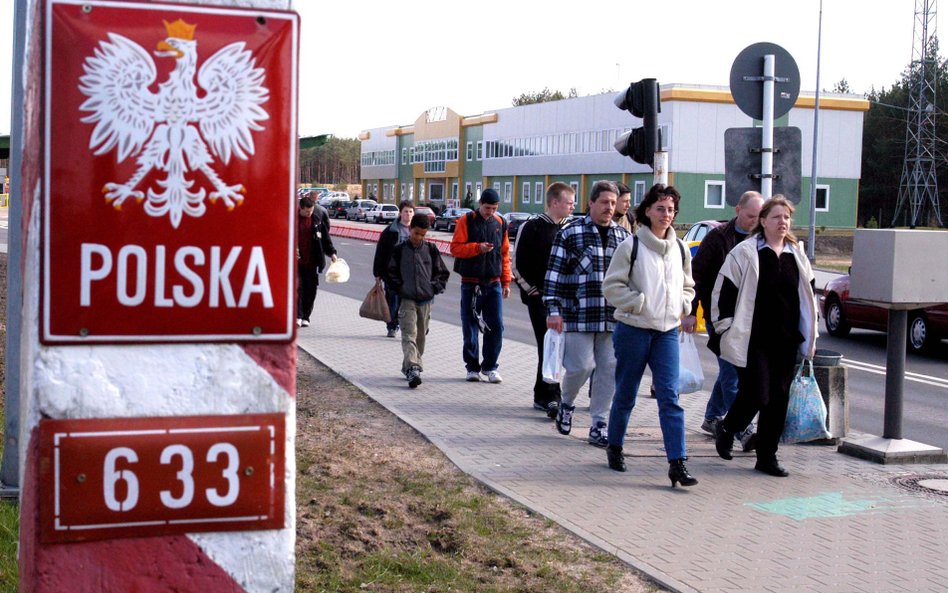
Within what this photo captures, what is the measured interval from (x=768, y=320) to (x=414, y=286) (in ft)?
13.7

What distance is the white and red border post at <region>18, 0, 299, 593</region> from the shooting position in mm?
2158

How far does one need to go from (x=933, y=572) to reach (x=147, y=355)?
4.50 m

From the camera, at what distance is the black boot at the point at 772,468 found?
7.68m

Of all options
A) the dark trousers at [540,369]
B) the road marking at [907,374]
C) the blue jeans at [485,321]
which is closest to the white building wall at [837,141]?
the road marking at [907,374]

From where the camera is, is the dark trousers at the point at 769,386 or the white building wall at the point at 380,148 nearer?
the dark trousers at the point at 769,386

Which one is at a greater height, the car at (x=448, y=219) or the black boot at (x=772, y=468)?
the car at (x=448, y=219)

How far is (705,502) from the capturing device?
6879 millimetres

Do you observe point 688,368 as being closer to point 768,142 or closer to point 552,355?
point 552,355

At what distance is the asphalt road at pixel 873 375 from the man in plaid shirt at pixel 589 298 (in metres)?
2.86

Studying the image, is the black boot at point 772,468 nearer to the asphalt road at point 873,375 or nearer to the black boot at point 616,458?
the black boot at point 616,458

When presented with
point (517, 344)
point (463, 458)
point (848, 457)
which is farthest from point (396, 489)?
point (517, 344)

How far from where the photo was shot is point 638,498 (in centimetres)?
691

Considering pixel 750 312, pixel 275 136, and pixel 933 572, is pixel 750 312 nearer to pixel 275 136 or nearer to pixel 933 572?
pixel 933 572

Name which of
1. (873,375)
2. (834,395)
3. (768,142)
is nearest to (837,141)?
(873,375)
